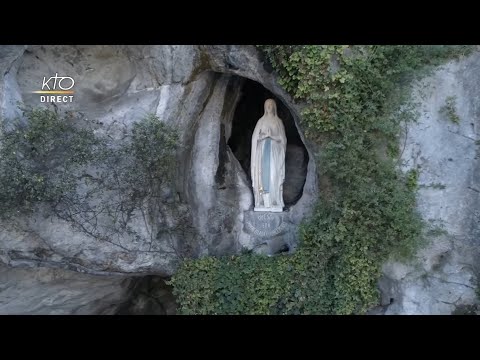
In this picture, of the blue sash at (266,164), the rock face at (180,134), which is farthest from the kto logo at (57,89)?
the blue sash at (266,164)

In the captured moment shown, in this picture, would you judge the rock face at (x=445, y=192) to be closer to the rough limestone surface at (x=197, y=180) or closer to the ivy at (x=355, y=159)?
the rough limestone surface at (x=197, y=180)

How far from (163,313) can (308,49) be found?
6470 mm

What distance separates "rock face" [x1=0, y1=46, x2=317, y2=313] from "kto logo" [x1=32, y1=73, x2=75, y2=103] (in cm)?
8

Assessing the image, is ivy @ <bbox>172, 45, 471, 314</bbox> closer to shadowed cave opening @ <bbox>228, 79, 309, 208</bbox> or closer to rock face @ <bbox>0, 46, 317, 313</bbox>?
rock face @ <bbox>0, 46, 317, 313</bbox>

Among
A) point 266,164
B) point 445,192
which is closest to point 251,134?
point 266,164

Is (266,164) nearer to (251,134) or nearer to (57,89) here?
(251,134)

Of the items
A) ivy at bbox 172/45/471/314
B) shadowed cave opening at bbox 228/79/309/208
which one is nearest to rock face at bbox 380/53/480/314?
ivy at bbox 172/45/471/314

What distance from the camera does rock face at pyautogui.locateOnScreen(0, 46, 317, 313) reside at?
7789mm

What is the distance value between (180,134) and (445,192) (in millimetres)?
4120

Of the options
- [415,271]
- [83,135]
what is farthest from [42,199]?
[415,271]

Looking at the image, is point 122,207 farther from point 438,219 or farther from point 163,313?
point 438,219

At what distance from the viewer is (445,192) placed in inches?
275

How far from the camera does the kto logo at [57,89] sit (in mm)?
8375

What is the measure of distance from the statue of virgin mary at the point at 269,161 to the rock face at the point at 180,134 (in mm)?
324
